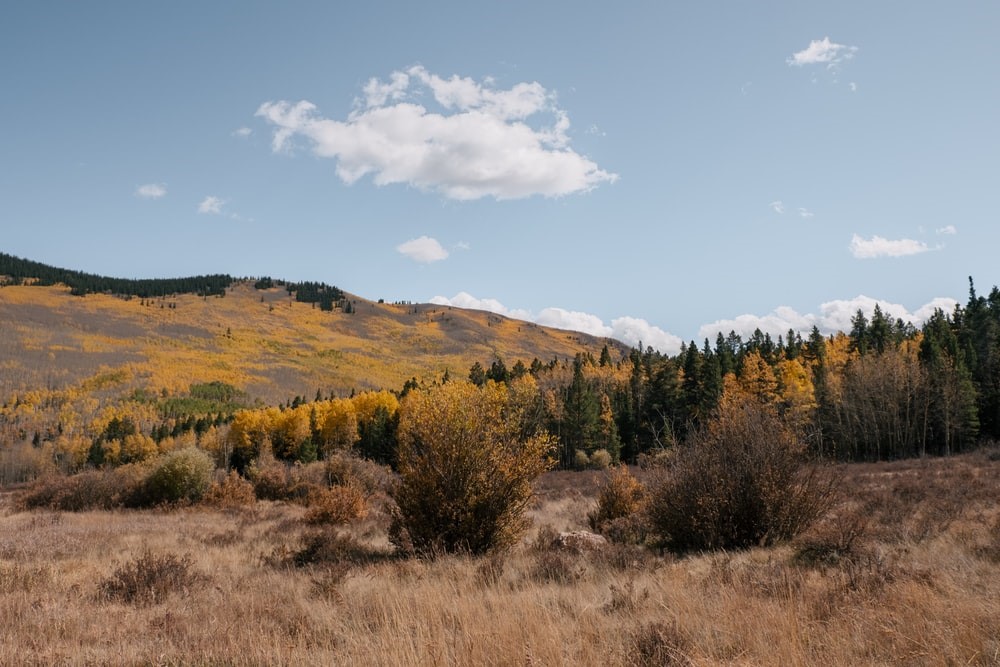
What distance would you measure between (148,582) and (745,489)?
11.1 m

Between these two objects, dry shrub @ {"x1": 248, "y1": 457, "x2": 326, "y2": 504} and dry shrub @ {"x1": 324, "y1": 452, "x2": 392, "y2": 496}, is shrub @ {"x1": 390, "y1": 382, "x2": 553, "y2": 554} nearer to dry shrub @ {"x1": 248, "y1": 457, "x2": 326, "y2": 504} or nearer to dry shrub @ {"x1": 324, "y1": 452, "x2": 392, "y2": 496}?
dry shrub @ {"x1": 324, "y1": 452, "x2": 392, "y2": 496}

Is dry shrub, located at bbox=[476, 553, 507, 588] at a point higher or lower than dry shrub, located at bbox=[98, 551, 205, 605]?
higher

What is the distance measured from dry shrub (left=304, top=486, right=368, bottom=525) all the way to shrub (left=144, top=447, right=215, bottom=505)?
11.6 metres

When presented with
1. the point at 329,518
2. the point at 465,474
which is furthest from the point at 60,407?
the point at 465,474

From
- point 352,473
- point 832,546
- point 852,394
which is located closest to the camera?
point 832,546

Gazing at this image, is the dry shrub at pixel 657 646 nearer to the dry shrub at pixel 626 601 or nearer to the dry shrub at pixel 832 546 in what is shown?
the dry shrub at pixel 626 601

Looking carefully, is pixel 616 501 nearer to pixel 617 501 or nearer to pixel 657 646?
pixel 617 501

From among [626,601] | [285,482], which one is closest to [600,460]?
[285,482]

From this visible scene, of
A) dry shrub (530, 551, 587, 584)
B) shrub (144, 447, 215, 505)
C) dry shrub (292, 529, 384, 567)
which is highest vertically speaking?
dry shrub (530, 551, 587, 584)

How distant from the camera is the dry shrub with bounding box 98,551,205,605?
27.4 ft

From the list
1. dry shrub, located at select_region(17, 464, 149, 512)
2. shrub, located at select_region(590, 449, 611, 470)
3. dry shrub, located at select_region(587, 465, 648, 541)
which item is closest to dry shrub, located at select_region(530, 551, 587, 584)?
dry shrub, located at select_region(587, 465, 648, 541)

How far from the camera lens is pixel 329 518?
66.9 feet

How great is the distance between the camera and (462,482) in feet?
37.9

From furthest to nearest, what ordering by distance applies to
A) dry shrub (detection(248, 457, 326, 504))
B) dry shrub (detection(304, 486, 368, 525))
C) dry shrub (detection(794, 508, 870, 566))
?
1. dry shrub (detection(248, 457, 326, 504))
2. dry shrub (detection(304, 486, 368, 525))
3. dry shrub (detection(794, 508, 870, 566))
